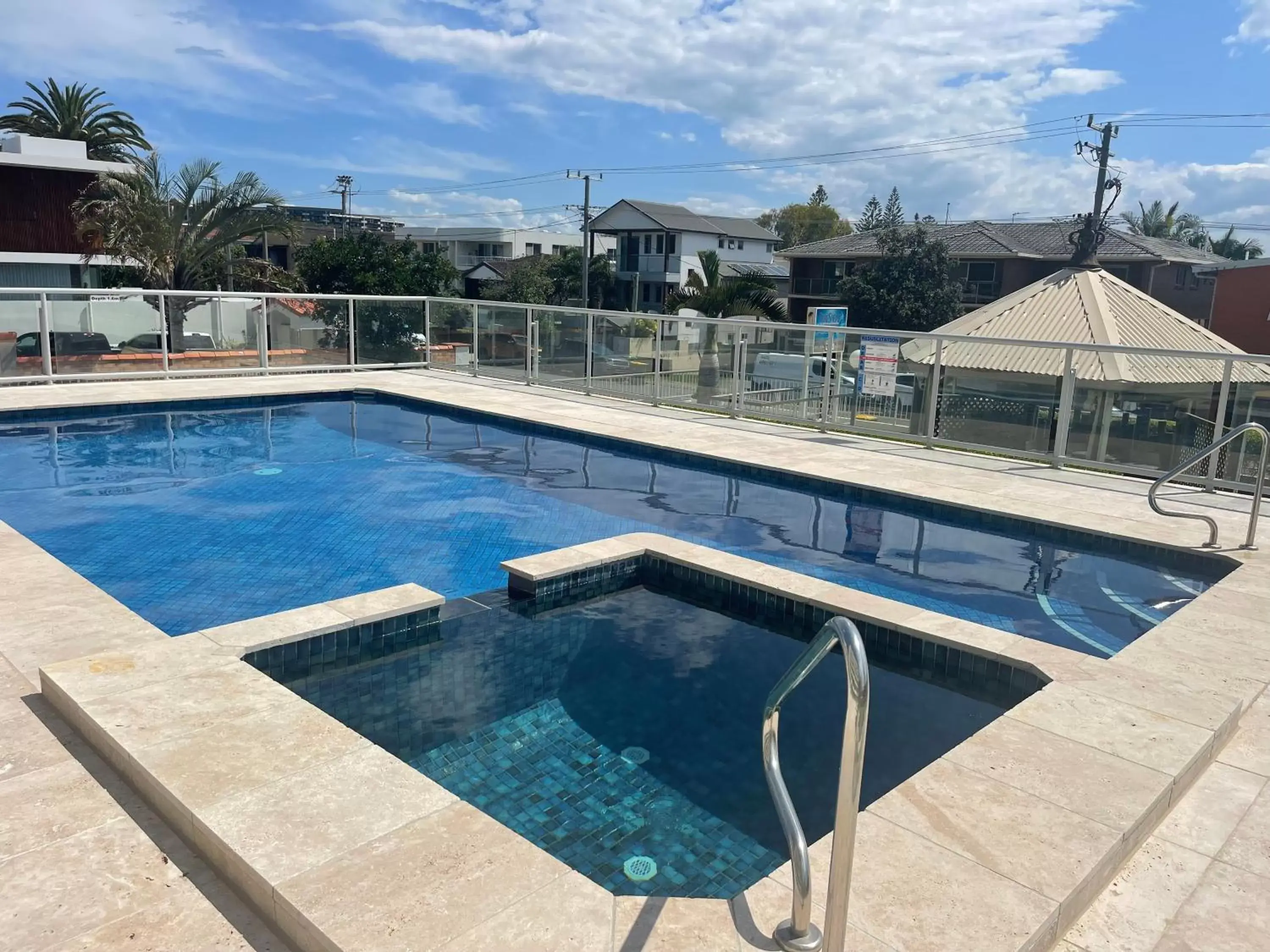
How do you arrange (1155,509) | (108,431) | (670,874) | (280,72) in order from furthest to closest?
(280,72) < (108,431) < (1155,509) < (670,874)

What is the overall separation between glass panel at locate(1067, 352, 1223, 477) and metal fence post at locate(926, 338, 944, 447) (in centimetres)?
143

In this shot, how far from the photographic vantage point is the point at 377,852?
111 inches

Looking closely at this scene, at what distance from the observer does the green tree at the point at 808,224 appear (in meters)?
87.9

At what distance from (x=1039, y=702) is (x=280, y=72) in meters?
23.2

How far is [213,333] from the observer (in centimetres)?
1481

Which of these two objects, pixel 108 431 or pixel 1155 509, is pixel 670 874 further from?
pixel 108 431

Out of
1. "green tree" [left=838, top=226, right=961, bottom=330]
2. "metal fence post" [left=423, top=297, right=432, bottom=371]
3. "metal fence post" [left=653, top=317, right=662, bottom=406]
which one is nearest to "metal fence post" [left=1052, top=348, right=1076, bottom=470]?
"metal fence post" [left=653, top=317, right=662, bottom=406]

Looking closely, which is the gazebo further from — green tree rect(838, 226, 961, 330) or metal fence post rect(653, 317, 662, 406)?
green tree rect(838, 226, 961, 330)

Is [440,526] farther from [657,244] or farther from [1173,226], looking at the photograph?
[1173,226]

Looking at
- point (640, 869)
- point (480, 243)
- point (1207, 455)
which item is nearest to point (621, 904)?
point (640, 869)

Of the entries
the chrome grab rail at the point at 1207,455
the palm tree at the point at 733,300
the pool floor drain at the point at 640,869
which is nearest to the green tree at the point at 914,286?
the palm tree at the point at 733,300

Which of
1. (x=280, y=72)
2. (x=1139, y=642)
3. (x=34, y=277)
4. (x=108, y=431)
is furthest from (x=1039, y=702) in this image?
(x=34, y=277)

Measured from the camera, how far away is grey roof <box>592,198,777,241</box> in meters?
53.0

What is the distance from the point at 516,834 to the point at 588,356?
11761mm
